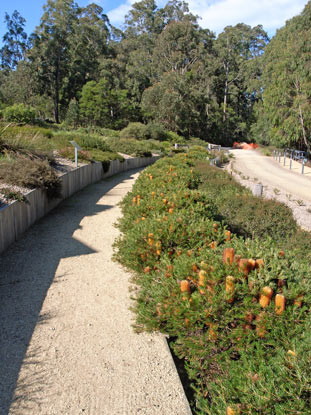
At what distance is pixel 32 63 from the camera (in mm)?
48781

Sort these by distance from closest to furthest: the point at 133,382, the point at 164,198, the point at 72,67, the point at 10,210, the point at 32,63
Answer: the point at 133,382 < the point at 164,198 < the point at 10,210 < the point at 32,63 < the point at 72,67

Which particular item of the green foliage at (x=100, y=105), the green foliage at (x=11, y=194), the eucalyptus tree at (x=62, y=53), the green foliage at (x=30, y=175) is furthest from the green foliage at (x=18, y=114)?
the eucalyptus tree at (x=62, y=53)

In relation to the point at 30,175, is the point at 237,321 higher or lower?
lower

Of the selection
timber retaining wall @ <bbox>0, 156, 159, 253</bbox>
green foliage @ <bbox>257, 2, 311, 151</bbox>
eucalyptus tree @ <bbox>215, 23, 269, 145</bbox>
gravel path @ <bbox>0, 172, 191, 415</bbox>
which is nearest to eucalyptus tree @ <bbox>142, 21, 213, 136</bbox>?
eucalyptus tree @ <bbox>215, 23, 269, 145</bbox>

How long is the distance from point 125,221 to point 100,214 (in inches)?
121

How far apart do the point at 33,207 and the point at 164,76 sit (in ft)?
158

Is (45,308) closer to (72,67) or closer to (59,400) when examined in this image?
(59,400)

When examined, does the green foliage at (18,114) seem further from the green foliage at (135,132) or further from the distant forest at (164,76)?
the distant forest at (164,76)

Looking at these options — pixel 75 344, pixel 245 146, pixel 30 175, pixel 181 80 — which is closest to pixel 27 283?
pixel 75 344

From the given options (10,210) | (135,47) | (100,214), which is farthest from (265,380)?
(135,47)

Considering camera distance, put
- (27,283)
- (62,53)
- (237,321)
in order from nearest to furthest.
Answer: (237,321), (27,283), (62,53)

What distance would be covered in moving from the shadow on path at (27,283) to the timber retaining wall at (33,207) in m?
0.17

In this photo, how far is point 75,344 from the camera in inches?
139

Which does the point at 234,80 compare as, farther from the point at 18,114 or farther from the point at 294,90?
the point at 18,114
